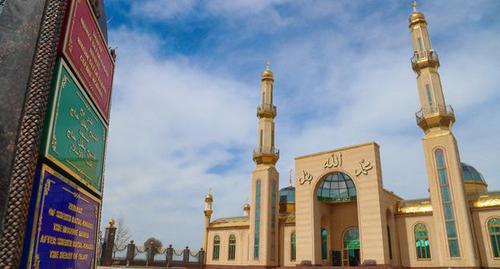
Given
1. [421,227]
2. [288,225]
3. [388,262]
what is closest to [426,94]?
[421,227]

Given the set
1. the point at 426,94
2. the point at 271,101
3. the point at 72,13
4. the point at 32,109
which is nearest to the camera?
the point at 32,109

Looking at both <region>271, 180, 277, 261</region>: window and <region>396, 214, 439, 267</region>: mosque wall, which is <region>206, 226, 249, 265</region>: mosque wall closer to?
<region>271, 180, 277, 261</region>: window

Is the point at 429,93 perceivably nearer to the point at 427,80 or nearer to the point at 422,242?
the point at 427,80

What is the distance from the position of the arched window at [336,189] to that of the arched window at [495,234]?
7.42 m

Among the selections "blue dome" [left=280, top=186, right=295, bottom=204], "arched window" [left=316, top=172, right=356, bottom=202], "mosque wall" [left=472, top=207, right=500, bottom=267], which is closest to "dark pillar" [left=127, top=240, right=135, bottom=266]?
"blue dome" [left=280, top=186, right=295, bottom=204]

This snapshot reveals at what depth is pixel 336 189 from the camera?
80.4ft

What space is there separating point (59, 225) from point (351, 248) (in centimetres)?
2436

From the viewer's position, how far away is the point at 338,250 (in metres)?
24.9

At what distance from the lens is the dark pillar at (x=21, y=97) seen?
2064 mm

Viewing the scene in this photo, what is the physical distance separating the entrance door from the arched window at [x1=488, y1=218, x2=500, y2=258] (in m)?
7.83

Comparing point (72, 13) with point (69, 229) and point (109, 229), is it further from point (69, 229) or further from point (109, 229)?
point (109, 229)

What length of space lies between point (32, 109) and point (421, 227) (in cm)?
Answer: 2268

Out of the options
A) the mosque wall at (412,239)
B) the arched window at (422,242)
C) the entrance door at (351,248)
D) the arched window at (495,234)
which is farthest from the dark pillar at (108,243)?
the arched window at (495,234)

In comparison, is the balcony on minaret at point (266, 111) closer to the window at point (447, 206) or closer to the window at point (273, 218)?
the window at point (273, 218)
